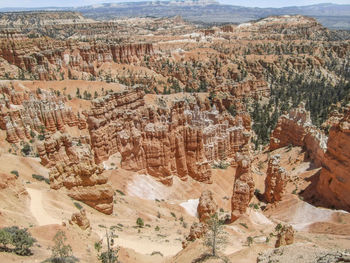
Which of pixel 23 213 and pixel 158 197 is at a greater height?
pixel 23 213

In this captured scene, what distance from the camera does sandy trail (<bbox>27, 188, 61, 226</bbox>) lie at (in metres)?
15.9

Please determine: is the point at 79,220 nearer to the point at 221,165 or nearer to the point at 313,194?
the point at 313,194

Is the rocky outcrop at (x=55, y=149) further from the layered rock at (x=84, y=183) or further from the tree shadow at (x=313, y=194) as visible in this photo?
the tree shadow at (x=313, y=194)

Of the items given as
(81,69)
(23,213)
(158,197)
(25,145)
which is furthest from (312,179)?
(81,69)

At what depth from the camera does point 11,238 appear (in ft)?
37.6

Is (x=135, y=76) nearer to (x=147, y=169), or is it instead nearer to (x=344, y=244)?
(x=147, y=169)

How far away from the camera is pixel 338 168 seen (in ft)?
83.4

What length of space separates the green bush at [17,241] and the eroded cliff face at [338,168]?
23799mm

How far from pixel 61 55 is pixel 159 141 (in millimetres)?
62350

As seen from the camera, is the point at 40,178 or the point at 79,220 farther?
the point at 40,178

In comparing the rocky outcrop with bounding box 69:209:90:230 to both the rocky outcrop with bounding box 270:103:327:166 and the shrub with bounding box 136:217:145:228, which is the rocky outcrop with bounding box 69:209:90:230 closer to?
the shrub with bounding box 136:217:145:228

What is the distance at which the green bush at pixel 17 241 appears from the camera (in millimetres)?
11281

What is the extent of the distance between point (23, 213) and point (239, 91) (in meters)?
66.8

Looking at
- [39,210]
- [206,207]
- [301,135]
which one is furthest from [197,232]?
[301,135]
